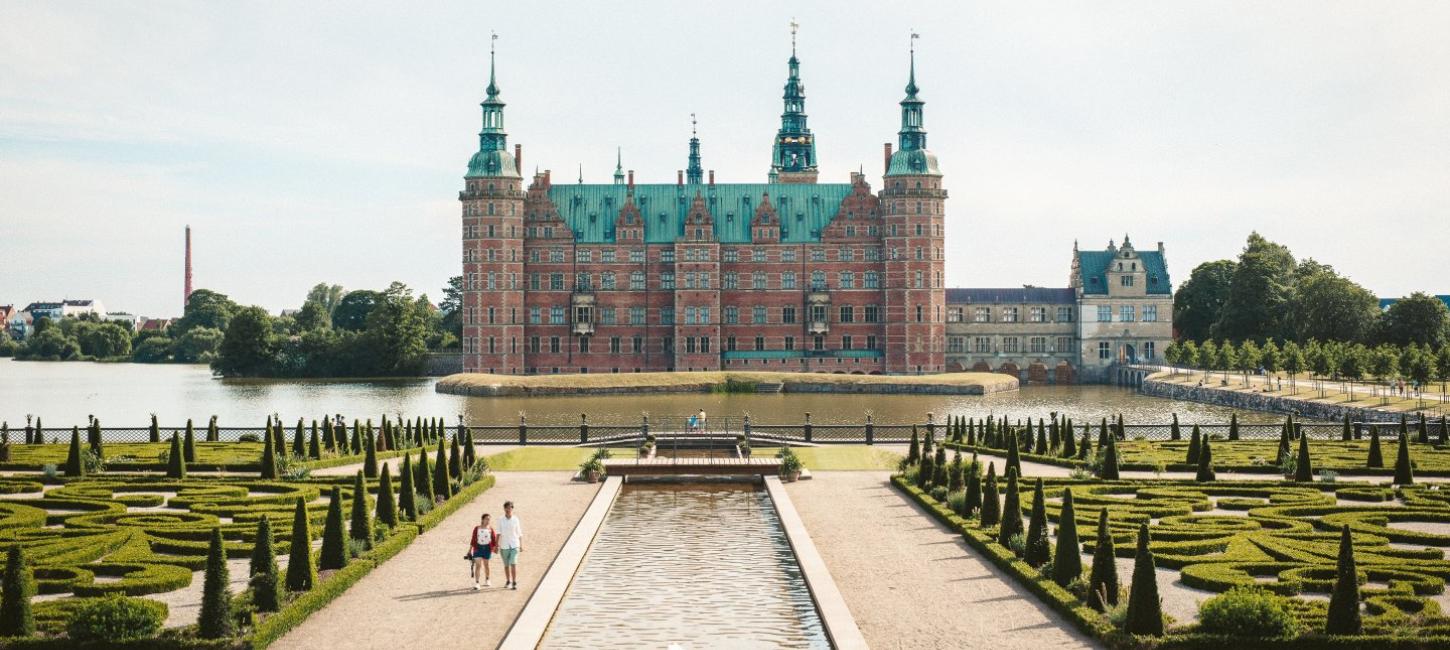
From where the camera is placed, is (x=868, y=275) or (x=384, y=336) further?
(x=384, y=336)

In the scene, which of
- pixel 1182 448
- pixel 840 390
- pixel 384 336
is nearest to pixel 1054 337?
pixel 840 390

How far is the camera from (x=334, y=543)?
19594 millimetres

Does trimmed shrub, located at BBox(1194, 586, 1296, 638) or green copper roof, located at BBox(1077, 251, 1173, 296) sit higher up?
green copper roof, located at BBox(1077, 251, 1173, 296)

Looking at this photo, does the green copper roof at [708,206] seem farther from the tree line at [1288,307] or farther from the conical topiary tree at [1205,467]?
the conical topiary tree at [1205,467]

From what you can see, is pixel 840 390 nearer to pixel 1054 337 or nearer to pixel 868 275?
pixel 868 275

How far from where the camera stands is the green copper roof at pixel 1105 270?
9750cm

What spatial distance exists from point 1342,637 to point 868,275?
77948 mm

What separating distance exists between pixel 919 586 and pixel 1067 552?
211 centimetres

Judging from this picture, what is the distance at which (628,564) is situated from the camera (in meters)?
21.8

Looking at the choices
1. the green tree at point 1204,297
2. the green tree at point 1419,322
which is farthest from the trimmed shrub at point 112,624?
the green tree at point 1204,297

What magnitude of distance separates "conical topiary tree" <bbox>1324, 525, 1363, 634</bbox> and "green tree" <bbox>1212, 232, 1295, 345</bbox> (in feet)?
272

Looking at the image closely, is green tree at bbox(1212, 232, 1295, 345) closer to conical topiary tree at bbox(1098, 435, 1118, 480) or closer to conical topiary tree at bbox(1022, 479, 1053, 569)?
conical topiary tree at bbox(1098, 435, 1118, 480)

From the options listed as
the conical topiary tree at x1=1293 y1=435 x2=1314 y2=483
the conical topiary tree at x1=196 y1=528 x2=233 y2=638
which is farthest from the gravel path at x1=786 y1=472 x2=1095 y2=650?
the conical topiary tree at x1=1293 y1=435 x2=1314 y2=483

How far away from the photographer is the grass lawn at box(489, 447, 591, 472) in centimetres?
3525
